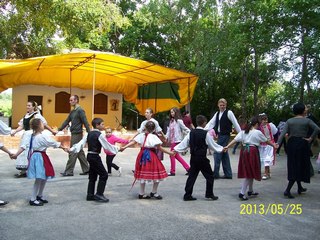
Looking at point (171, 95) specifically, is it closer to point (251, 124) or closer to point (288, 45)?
point (288, 45)

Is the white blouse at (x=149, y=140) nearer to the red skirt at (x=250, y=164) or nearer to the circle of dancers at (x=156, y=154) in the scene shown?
the circle of dancers at (x=156, y=154)

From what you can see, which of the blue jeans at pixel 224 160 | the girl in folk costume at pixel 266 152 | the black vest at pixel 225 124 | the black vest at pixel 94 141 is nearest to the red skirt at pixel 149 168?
the black vest at pixel 94 141

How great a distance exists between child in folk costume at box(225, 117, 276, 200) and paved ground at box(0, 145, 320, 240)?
12.5 inches

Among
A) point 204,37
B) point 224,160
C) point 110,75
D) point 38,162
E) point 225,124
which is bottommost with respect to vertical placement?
point 224,160

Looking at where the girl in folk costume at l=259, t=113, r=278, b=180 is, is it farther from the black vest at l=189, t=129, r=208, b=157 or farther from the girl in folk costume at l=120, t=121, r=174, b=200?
the girl in folk costume at l=120, t=121, r=174, b=200

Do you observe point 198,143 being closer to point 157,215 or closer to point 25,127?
point 157,215

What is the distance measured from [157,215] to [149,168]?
3.20ft

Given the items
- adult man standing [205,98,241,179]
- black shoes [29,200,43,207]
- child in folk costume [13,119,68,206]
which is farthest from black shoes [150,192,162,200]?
adult man standing [205,98,241,179]

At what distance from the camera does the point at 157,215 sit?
502 centimetres

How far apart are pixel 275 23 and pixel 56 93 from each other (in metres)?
11.9

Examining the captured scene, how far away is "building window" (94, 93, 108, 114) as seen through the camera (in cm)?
2098

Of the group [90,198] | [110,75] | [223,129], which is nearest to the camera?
[90,198]

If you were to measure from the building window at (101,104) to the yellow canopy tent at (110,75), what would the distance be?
112 centimetres

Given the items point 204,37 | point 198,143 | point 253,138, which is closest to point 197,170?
point 198,143
